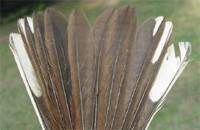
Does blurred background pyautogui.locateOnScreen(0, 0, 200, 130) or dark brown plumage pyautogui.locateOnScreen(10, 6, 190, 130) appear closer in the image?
dark brown plumage pyautogui.locateOnScreen(10, 6, 190, 130)

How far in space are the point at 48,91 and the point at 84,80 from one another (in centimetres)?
7

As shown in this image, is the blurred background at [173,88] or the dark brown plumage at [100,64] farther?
the blurred background at [173,88]

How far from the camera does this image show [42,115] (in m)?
1.03

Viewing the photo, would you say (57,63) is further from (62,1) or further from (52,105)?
(62,1)

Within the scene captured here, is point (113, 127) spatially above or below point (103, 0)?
below

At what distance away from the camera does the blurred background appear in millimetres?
1336

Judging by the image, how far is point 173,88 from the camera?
4.58 feet

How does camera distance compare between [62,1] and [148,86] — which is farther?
[62,1]

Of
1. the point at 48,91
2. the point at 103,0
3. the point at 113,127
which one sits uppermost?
the point at 103,0

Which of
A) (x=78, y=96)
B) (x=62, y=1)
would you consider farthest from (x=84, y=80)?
(x=62, y=1)

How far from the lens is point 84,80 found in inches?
41.4

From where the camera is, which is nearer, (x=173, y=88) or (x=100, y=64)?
(x=100, y=64)

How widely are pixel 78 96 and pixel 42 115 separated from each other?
72 millimetres

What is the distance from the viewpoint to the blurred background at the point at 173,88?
52.6 inches
